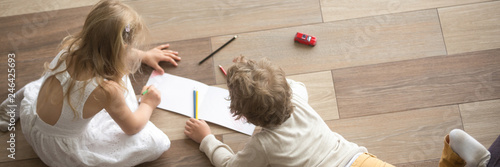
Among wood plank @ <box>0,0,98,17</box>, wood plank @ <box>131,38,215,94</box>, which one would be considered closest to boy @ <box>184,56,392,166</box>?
wood plank @ <box>131,38,215,94</box>

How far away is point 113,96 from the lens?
114 centimetres

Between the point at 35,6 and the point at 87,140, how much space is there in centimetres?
68

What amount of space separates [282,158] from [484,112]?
0.83m

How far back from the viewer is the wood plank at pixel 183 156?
1.42m

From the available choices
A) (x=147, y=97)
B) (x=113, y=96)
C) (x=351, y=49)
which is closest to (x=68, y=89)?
(x=113, y=96)

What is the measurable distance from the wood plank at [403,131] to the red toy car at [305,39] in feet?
0.99

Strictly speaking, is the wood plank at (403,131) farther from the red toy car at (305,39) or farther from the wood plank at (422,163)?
the red toy car at (305,39)

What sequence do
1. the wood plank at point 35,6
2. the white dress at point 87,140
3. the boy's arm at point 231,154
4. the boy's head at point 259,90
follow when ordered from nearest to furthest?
the boy's head at point 259,90 < the boy's arm at point 231,154 < the white dress at point 87,140 < the wood plank at point 35,6

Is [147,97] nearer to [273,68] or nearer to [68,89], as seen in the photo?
[68,89]

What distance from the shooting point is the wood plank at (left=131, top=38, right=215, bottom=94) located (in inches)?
59.2

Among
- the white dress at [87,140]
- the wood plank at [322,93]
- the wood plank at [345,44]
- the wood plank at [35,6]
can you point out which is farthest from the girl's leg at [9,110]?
the wood plank at [322,93]

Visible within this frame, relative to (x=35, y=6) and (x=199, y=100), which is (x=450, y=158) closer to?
(x=199, y=100)

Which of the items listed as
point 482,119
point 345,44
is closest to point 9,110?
point 345,44

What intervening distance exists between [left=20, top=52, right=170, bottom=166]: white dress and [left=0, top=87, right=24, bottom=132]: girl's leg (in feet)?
0.36
